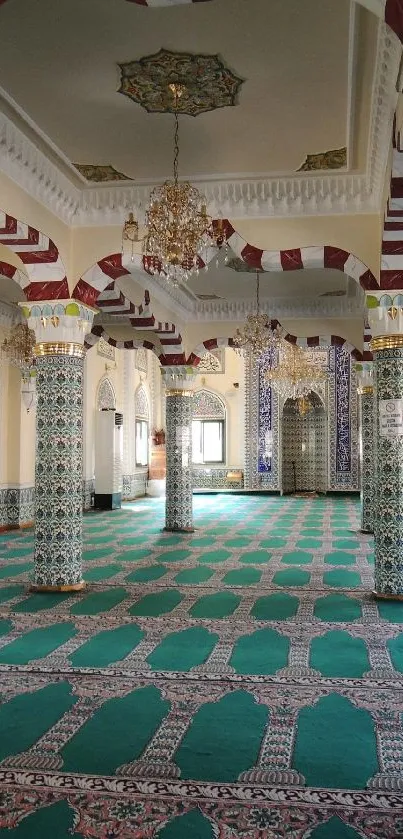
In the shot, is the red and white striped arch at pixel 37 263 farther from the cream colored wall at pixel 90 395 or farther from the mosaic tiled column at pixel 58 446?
the cream colored wall at pixel 90 395

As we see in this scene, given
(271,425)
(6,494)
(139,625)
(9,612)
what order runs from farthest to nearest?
(271,425), (6,494), (9,612), (139,625)

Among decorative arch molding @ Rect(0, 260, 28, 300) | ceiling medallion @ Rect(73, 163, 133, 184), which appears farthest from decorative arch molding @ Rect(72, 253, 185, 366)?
ceiling medallion @ Rect(73, 163, 133, 184)

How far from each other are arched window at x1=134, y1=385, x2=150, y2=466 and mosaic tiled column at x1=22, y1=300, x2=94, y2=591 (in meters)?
7.60

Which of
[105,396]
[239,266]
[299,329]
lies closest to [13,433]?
[105,396]

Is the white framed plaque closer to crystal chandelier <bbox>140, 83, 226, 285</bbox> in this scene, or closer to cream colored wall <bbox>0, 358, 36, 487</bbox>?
crystal chandelier <bbox>140, 83, 226, 285</bbox>

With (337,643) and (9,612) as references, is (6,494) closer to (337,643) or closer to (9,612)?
(9,612)

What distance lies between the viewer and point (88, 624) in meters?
4.11

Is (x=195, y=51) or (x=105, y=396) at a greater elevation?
(x=195, y=51)

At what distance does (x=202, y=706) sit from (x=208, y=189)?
3.45 meters

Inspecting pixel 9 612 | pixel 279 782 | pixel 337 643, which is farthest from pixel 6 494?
pixel 279 782

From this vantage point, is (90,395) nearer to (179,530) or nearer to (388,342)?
(179,530)

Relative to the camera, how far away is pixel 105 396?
1135 cm

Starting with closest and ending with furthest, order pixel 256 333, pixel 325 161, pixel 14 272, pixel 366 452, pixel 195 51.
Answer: pixel 195 51
pixel 325 161
pixel 14 272
pixel 256 333
pixel 366 452

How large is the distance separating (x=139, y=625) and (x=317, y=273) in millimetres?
4541
